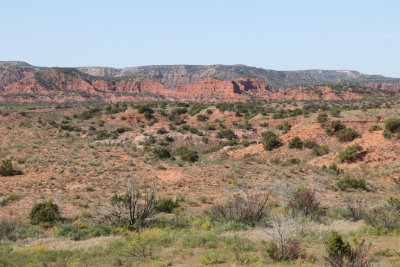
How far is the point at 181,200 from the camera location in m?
16.9

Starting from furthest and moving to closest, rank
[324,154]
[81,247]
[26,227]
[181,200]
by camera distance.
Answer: [324,154] → [181,200] → [26,227] → [81,247]

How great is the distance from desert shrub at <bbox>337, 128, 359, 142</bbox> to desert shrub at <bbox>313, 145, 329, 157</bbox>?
6.96 feet

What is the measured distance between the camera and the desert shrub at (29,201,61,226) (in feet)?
42.1

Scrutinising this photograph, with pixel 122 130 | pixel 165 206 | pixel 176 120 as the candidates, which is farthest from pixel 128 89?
pixel 165 206

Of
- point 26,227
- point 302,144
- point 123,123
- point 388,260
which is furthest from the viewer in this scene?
point 123,123

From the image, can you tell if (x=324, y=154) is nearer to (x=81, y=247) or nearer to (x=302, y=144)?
(x=302, y=144)

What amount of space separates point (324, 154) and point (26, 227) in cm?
2531

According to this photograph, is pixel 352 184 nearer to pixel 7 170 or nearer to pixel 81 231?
pixel 81 231

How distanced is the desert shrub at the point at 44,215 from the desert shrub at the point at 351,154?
21966mm

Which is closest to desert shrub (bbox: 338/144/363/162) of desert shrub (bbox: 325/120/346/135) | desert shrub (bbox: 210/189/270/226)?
desert shrub (bbox: 325/120/346/135)

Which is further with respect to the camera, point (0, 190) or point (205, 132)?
point (205, 132)

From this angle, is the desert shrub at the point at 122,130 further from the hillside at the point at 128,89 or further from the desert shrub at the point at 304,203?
the hillside at the point at 128,89

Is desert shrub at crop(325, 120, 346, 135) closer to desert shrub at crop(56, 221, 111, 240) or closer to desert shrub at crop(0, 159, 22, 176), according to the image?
desert shrub at crop(56, 221, 111, 240)

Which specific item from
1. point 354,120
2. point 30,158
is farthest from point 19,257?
point 354,120
